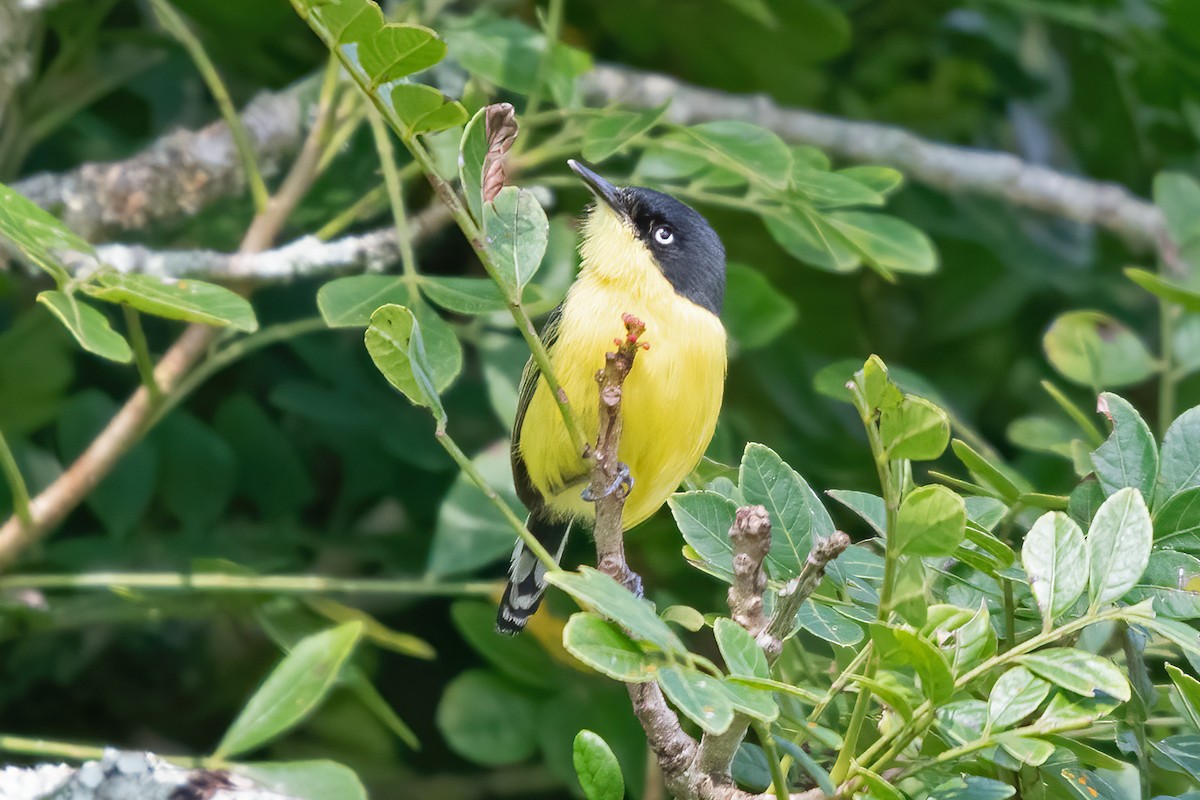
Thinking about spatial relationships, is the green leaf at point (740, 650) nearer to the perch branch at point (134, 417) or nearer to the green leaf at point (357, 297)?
the green leaf at point (357, 297)

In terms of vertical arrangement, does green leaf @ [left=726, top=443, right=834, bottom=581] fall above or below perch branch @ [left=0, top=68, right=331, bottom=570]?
above

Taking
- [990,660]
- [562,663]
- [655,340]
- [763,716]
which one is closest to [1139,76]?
[655,340]

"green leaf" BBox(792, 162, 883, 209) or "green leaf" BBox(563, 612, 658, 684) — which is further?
"green leaf" BBox(792, 162, 883, 209)

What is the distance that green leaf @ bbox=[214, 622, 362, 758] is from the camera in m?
1.82

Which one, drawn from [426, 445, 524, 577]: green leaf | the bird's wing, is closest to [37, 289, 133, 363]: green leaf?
the bird's wing

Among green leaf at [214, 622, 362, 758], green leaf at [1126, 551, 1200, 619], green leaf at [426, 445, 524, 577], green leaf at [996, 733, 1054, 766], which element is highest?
green leaf at [996, 733, 1054, 766]

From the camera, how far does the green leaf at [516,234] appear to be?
1.37 m

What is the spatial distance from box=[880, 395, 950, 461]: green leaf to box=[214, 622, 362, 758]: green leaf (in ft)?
3.41

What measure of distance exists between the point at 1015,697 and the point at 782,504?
0.32 m

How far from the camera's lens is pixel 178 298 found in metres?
1.73

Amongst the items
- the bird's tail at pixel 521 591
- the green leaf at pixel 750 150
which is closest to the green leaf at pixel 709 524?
the green leaf at pixel 750 150

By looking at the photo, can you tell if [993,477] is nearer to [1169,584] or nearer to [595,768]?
[1169,584]

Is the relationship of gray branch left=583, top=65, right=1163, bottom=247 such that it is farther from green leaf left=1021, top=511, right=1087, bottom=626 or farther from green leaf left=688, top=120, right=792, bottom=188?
green leaf left=1021, top=511, right=1087, bottom=626

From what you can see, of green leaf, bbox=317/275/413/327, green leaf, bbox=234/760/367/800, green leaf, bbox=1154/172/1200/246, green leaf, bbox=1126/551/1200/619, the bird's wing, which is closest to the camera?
green leaf, bbox=1126/551/1200/619
